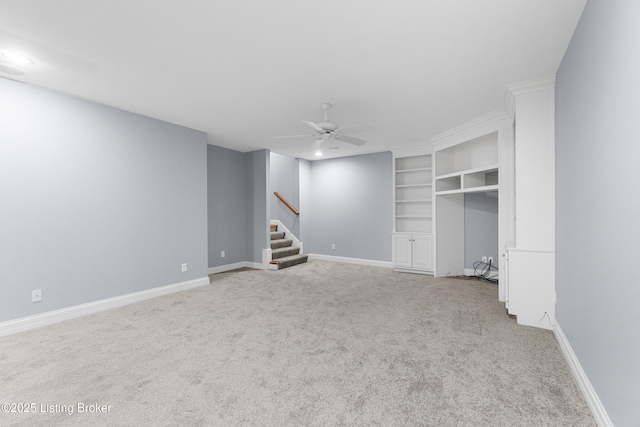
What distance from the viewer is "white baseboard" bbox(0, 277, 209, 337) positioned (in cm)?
285

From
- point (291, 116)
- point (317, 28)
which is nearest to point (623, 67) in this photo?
point (317, 28)

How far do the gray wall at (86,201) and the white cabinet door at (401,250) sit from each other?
148 inches

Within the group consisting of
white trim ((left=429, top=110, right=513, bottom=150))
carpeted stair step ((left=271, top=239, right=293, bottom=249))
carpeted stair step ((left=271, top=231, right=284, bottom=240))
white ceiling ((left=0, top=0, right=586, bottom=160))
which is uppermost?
white ceiling ((left=0, top=0, right=586, bottom=160))

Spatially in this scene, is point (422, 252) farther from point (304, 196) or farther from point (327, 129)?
point (327, 129)

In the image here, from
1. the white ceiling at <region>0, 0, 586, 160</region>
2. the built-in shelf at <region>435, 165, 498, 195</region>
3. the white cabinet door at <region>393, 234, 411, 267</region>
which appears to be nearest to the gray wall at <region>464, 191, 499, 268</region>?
the built-in shelf at <region>435, 165, 498, 195</region>

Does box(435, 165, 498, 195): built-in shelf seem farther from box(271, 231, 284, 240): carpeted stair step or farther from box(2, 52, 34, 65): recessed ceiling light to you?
box(2, 52, 34, 65): recessed ceiling light

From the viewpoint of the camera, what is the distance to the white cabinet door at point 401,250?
18.5ft

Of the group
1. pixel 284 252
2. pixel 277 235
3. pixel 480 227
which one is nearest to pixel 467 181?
pixel 480 227

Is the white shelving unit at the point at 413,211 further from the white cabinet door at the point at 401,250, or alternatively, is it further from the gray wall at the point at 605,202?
the gray wall at the point at 605,202

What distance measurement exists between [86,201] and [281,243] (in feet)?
12.8

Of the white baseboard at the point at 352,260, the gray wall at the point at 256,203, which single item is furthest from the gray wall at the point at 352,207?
the gray wall at the point at 256,203

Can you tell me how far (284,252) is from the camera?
253 inches

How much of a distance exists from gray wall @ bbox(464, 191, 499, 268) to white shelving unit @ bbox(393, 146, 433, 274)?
65 centimetres

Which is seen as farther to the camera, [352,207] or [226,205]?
[352,207]
